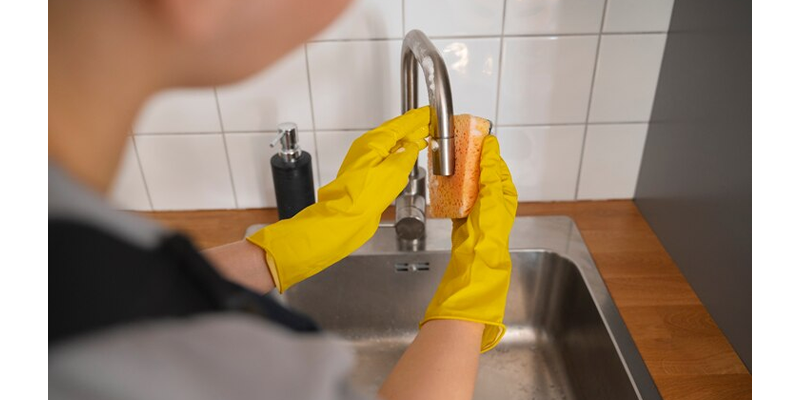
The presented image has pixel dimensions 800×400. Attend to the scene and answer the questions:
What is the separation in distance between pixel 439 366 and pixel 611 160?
2.22ft

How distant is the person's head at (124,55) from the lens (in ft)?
0.89

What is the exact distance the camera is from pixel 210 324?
0.26 metres

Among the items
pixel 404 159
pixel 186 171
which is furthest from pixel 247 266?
pixel 186 171

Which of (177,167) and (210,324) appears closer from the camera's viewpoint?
(210,324)

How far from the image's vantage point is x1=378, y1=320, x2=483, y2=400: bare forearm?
551 mm

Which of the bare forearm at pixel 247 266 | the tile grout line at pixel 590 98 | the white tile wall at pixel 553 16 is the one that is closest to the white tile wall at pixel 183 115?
the bare forearm at pixel 247 266

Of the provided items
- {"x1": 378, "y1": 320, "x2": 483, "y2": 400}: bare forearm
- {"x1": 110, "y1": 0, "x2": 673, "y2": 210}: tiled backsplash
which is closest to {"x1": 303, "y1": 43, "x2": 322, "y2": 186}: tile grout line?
{"x1": 110, "y1": 0, "x2": 673, "y2": 210}: tiled backsplash

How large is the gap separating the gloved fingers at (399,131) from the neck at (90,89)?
0.50 metres

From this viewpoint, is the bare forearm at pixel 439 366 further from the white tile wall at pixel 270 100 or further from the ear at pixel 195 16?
the white tile wall at pixel 270 100

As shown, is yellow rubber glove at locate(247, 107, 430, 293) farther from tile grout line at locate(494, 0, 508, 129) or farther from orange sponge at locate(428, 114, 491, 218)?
tile grout line at locate(494, 0, 508, 129)

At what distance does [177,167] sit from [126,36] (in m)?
0.84

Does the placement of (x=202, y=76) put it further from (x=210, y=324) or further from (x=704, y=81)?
(x=704, y=81)

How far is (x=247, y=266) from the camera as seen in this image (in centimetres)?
77

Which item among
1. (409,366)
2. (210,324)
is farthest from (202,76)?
(409,366)
